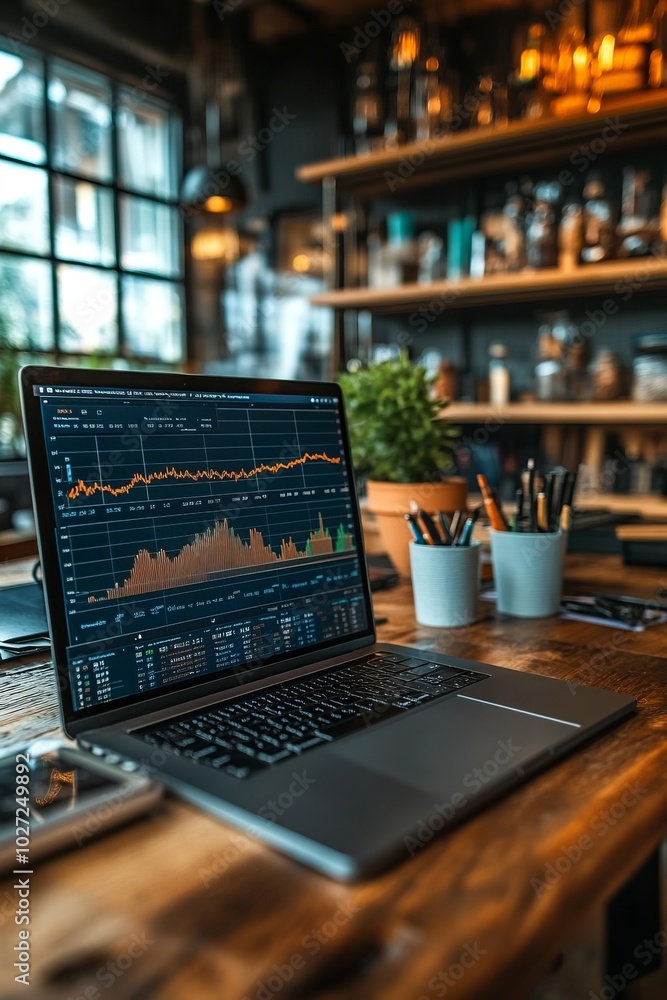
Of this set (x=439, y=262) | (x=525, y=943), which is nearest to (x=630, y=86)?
(x=439, y=262)

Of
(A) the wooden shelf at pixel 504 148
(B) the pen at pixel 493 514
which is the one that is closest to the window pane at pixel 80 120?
(A) the wooden shelf at pixel 504 148

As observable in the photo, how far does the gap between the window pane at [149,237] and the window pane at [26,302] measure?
546mm

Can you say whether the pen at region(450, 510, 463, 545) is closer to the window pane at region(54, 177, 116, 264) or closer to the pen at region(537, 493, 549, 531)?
the pen at region(537, 493, 549, 531)

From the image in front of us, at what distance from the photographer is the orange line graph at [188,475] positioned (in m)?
0.67

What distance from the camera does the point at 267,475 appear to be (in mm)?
824

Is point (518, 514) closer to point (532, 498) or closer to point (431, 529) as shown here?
point (532, 498)

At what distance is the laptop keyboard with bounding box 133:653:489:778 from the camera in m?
0.58

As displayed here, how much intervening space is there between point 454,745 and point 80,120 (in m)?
4.17

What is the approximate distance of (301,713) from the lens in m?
0.65

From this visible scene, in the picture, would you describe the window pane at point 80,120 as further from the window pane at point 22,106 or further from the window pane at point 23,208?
the window pane at point 23,208

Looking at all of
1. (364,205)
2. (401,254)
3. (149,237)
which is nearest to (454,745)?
(401,254)

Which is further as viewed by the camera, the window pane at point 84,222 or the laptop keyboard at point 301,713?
the window pane at point 84,222

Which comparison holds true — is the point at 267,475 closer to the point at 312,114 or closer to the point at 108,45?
the point at 312,114

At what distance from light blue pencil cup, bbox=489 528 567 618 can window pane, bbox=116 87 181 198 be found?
3827mm
